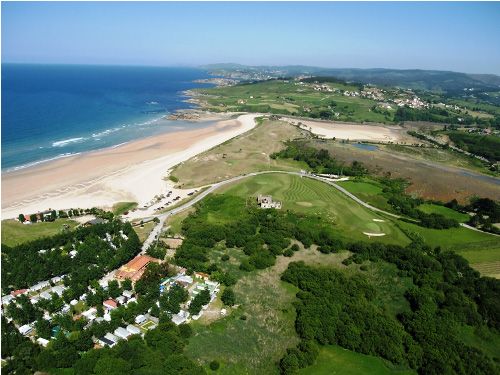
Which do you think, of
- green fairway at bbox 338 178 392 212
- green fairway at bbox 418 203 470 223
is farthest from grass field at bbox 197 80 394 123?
green fairway at bbox 418 203 470 223

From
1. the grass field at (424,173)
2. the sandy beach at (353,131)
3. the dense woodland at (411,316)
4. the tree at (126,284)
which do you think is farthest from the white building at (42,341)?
the sandy beach at (353,131)

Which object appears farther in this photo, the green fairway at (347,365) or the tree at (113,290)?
the tree at (113,290)

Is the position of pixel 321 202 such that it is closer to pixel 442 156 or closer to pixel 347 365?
pixel 347 365

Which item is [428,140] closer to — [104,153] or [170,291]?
[104,153]

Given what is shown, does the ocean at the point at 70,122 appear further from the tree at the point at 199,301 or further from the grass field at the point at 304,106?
the tree at the point at 199,301

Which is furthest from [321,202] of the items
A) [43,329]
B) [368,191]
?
[43,329]

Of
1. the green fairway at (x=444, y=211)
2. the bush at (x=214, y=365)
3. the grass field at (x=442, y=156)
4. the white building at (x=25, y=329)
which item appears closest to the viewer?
the bush at (x=214, y=365)

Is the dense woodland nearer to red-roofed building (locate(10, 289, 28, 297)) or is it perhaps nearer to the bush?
the bush
